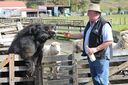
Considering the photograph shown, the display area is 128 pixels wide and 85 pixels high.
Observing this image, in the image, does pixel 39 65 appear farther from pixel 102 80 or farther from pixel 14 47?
pixel 102 80

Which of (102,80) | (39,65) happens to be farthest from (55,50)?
(102,80)

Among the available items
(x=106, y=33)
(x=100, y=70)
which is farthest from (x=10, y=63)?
(x=106, y=33)

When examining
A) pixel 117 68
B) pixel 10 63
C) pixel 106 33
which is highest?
pixel 106 33

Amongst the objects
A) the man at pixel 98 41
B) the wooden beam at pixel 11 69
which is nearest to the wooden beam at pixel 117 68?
the wooden beam at pixel 11 69

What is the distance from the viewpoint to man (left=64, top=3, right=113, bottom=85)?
A: 6312mm

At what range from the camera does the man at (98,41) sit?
6.31 meters

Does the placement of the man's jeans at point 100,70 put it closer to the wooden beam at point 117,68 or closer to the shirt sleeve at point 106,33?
the shirt sleeve at point 106,33

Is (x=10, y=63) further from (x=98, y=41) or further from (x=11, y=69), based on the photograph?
(x=98, y=41)

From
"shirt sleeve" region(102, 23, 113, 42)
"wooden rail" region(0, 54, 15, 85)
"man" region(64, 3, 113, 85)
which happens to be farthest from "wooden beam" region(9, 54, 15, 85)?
"shirt sleeve" region(102, 23, 113, 42)

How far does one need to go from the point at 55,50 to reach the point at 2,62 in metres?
5.35

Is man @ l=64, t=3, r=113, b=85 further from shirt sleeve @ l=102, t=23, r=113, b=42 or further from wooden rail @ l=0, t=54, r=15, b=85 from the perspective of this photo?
wooden rail @ l=0, t=54, r=15, b=85

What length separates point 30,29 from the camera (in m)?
7.41

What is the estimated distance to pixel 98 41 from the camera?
6.42 metres

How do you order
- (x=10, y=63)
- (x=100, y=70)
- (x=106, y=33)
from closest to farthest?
(x=106, y=33) < (x=100, y=70) < (x=10, y=63)
